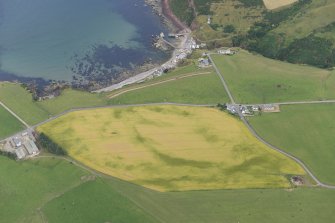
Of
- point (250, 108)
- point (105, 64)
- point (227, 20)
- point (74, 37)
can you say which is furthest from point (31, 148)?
point (227, 20)

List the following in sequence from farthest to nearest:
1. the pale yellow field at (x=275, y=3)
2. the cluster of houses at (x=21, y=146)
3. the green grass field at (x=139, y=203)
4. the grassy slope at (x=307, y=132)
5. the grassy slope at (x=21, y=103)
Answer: the pale yellow field at (x=275, y=3) < the grassy slope at (x=21, y=103) < the cluster of houses at (x=21, y=146) < the grassy slope at (x=307, y=132) < the green grass field at (x=139, y=203)

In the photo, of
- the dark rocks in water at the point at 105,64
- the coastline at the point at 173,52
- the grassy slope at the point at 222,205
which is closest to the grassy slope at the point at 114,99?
the coastline at the point at 173,52

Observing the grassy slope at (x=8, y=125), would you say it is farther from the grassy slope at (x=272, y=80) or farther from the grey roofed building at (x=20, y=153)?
the grassy slope at (x=272, y=80)

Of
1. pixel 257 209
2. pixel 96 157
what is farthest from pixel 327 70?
pixel 96 157

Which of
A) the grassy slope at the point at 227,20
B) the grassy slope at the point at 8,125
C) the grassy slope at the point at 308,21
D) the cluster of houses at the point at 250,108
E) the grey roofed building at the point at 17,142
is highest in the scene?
the grassy slope at the point at 227,20

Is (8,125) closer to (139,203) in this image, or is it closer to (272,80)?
(139,203)

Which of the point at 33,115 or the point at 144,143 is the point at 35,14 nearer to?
the point at 33,115

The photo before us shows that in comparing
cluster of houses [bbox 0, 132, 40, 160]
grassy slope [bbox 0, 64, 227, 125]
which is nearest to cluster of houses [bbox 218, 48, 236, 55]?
grassy slope [bbox 0, 64, 227, 125]
